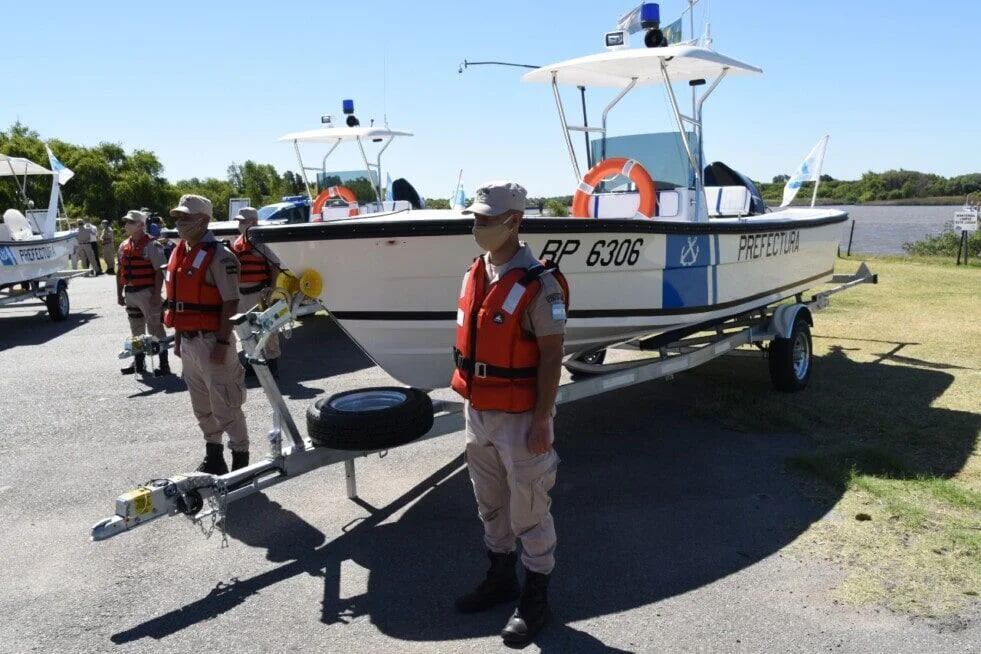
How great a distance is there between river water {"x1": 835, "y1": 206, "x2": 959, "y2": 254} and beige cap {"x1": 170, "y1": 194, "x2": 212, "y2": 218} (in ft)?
52.7

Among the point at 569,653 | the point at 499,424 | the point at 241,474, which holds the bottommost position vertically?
the point at 569,653

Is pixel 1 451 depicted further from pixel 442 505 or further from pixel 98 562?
pixel 442 505

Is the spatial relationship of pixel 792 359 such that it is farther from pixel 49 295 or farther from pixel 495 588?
pixel 49 295

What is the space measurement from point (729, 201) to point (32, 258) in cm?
1061

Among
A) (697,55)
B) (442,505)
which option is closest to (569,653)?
(442,505)

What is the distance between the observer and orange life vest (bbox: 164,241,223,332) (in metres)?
4.57

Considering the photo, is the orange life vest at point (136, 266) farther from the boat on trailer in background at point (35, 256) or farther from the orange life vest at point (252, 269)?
the boat on trailer in background at point (35, 256)

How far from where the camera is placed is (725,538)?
13.0 feet

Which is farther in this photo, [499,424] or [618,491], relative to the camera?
[618,491]

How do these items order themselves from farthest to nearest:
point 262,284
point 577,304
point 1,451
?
point 262,284 < point 1,451 < point 577,304

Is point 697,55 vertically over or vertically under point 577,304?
over

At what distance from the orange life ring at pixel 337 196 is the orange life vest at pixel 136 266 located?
4.78 meters

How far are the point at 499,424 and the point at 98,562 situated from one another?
7.32 feet

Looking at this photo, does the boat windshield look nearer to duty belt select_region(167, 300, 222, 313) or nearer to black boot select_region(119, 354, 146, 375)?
duty belt select_region(167, 300, 222, 313)
